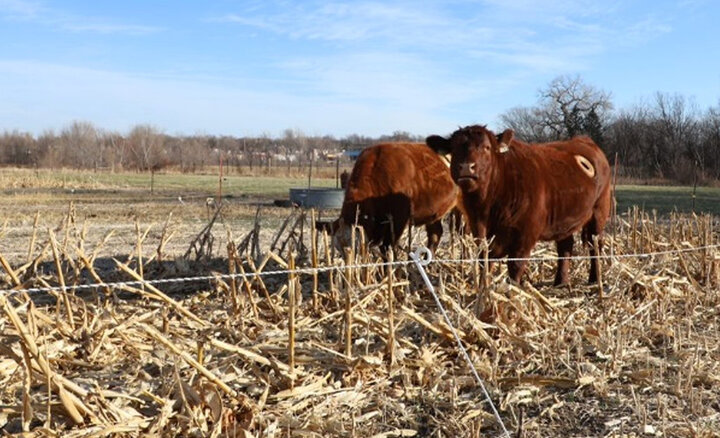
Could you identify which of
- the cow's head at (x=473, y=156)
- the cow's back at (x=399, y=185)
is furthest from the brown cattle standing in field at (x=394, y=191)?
the cow's head at (x=473, y=156)

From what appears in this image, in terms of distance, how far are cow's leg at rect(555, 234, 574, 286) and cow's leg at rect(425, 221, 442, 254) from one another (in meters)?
1.97

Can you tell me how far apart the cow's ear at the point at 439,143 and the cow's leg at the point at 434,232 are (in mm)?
2491

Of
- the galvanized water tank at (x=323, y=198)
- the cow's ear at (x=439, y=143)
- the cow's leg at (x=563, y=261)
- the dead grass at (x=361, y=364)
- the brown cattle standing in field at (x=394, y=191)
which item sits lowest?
the dead grass at (x=361, y=364)

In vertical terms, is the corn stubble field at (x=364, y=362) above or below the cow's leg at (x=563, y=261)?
below

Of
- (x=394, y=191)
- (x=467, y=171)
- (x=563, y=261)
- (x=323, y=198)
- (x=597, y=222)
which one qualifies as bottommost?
(x=563, y=261)

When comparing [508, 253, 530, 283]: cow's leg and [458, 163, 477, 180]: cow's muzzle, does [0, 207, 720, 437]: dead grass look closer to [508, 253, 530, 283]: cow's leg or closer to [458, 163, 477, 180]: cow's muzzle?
[508, 253, 530, 283]: cow's leg

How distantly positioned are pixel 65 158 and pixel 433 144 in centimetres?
8176

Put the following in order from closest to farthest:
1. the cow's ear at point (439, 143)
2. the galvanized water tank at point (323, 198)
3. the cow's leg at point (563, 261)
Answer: the cow's ear at point (439, 143)
the cow's leg at point (563, 261)
the galvanized water tank at point (323, 198)

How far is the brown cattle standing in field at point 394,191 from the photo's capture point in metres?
8.02

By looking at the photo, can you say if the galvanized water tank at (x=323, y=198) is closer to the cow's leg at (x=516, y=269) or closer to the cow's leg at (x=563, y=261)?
the cow's leg at (x=563, y=261)

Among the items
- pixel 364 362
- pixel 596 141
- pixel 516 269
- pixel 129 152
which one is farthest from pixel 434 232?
pixel 129 152

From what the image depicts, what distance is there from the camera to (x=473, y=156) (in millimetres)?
6441

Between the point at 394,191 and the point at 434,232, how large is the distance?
213cm

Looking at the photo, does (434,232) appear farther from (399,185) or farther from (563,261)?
(563,261)
